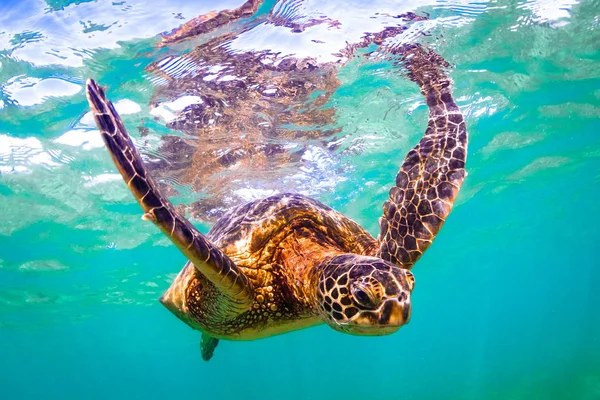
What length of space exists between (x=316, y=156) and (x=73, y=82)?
6959 millimetres

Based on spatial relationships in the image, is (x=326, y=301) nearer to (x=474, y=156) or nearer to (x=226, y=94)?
(x=226, y=94)

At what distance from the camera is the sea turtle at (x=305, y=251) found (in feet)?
8.18

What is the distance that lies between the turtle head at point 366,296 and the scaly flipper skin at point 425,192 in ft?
3.55

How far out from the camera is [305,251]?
3988 millimetres

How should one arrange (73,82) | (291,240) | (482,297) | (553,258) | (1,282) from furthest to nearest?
(482,297) → (553,258) → (1,282) → (73,82) → (291,240)

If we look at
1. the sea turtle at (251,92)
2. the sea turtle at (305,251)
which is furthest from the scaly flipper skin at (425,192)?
the sea turtle at (251,92)

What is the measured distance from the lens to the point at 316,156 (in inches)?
471

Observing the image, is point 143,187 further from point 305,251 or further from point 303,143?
point 303,143

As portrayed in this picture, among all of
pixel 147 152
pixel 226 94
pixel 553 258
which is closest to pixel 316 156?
pixel 226 94

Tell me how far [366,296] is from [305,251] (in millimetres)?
1538

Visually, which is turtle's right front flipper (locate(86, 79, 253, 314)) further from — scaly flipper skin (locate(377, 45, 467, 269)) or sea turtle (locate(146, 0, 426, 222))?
sea turtle (locate(146, 0, 426, 222))

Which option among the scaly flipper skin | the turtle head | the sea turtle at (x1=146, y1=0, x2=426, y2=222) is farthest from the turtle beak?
the sea turtle at (x1=146, y1=0, x2=426, y2=222)

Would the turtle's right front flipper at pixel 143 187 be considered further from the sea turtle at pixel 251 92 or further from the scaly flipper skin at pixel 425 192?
the sea turtle at pixel 251 92

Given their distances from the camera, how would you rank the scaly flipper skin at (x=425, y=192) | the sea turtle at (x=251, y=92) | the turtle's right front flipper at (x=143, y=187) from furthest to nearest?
1. the sea turtle at (x=251, y=92)
2. the scaly flipper skin at (x=425, y=192)
3. the turtle's right front flipper at (x=143, y=187)
